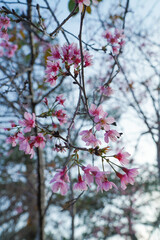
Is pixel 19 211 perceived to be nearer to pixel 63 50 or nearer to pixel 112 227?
pixel 112 227

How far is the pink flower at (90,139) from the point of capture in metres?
1.00

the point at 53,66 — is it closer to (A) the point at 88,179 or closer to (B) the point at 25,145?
(B) the point at 25,145

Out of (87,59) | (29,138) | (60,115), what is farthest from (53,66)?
(29,138)

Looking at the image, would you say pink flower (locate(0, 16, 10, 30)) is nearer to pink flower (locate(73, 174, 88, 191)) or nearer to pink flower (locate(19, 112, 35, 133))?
pink flower (locate(19, 112, 35, 133))

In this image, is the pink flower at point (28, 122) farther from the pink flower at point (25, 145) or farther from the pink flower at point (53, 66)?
the pink flower at point (53, 66)

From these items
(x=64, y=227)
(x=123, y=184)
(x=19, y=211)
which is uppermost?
(x=123, y=184)

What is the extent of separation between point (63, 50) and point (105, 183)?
0.85 m

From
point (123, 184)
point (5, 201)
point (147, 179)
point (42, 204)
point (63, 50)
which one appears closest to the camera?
point (123, 184)

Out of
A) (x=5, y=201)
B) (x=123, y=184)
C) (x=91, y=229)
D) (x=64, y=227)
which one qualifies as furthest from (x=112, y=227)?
(x=123, y=184)

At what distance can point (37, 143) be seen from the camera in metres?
1.06

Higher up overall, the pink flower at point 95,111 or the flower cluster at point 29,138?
the pink flower at point 95,111

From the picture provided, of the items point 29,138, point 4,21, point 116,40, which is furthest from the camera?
point 116,40

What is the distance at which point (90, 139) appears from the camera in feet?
3.32

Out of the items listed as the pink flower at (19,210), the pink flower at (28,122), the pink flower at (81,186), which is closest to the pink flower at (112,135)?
the pink flower at (81,186)
